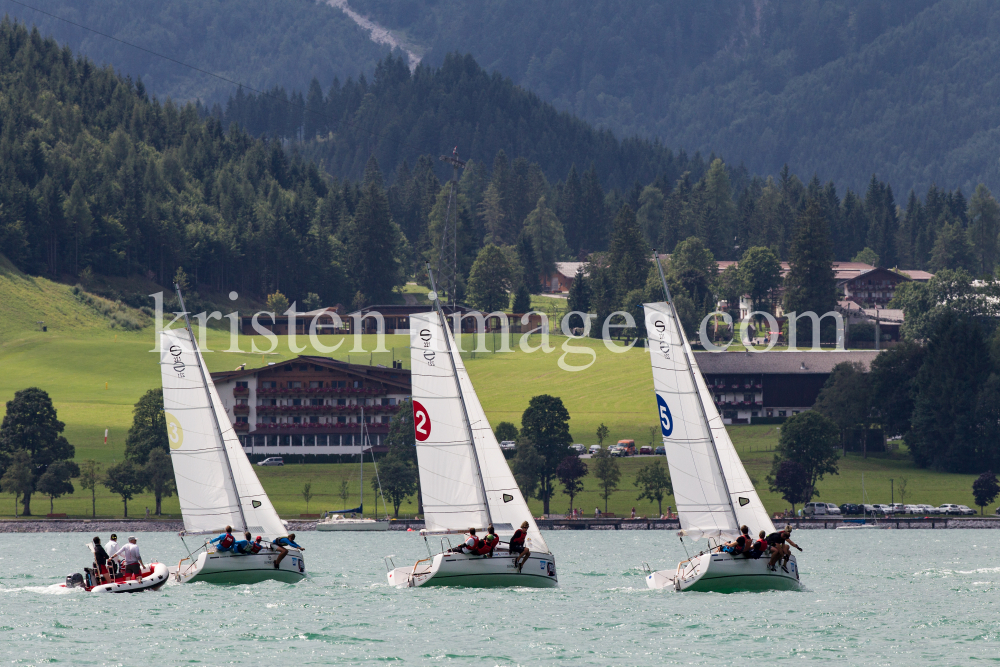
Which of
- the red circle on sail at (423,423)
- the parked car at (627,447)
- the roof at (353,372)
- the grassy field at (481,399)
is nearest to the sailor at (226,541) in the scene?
the red circle on sail at (423,423)

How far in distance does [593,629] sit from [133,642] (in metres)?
13.5

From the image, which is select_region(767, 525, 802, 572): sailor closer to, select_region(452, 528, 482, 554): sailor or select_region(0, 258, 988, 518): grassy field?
select_region(452, 528, 482, 554): sailor

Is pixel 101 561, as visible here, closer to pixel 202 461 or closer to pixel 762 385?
pixel 202 461

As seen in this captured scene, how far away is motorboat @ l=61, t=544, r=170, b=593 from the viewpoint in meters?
53.5

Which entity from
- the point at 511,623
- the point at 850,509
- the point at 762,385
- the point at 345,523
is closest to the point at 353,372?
the point at 345,523

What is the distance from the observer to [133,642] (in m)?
44.1

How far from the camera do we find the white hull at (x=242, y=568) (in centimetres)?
5397

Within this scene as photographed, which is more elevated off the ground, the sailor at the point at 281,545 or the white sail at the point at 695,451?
the white sail at the point at 695,451

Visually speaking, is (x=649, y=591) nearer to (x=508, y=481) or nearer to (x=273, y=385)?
(x=508, y=481)

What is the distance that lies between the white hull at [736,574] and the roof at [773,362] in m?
117

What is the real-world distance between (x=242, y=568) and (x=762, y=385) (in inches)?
4673

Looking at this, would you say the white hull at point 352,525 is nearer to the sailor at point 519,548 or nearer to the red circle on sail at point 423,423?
the red circle on sail at point 423,423

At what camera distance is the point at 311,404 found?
497ft

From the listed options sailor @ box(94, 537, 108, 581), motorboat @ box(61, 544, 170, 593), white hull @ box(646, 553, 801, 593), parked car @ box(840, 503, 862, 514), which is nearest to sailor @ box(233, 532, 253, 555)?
motorboat @ box(61, 544, 170, 593)
